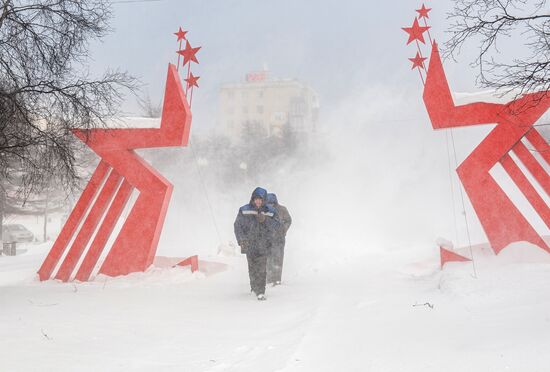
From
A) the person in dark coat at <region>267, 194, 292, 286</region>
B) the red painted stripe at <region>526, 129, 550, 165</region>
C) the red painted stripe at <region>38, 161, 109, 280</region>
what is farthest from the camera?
the red painted stripe at <region>38, 161, 109, 280</region>

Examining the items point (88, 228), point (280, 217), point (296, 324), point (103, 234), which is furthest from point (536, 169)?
point (88, 228)

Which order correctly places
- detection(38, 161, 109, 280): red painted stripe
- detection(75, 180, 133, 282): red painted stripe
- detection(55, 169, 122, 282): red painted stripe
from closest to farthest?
1. detection(75, 180, 133, 282): red painted stripe
2. detection(55, 169, 122, 282): red painted stripe
3. detection(38, 161, 109, 280): red painted stripe

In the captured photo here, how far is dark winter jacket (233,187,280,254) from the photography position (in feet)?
24.3

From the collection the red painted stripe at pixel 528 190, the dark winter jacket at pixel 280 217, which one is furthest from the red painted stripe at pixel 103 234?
the red painted stripe at pixel 528 190

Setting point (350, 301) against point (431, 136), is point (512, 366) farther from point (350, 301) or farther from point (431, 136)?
point (431, 136)

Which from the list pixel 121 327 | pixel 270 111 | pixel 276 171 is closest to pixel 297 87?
pixel 270 111

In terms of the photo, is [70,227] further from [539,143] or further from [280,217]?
[539,143]

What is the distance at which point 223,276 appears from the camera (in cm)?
1054

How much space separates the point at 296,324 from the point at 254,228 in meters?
2.46

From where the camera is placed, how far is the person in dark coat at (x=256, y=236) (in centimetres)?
736

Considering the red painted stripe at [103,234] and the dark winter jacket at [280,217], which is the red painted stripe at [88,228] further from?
the dark winter jacket at [280,217]

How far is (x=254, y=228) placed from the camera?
24.9ft

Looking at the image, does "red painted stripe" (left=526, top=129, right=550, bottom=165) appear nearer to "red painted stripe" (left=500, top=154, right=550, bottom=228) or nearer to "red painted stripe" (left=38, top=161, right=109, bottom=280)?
"red painted stripe" (left=500, top=154, right=550, bottom=228)

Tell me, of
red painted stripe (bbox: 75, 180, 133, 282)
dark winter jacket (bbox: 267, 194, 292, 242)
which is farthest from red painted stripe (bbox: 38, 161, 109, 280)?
dark winter jacket (bbox: 267, 194, 292, 242)
